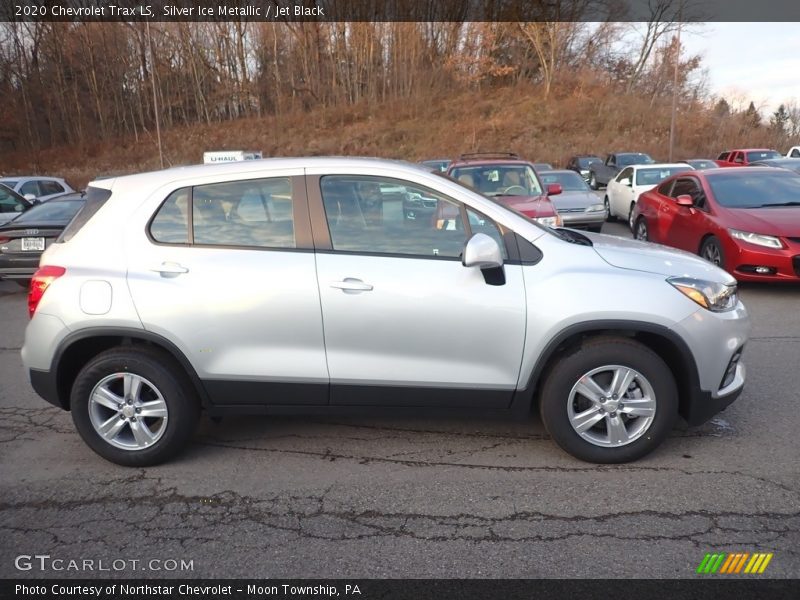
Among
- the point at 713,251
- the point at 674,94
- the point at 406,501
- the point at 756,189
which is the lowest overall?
the point at 406,501

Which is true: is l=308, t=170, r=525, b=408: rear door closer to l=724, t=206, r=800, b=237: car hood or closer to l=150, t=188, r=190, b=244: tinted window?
l=150, t=188, r=190, b=244: tinted window

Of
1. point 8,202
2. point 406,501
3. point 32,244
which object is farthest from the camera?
point 8,202

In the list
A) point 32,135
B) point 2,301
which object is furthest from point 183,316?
point 32,135

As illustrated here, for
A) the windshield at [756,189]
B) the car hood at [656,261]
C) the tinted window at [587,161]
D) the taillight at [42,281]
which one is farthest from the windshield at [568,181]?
the tinted window at [587,161]

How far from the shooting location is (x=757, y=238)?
7.61 m

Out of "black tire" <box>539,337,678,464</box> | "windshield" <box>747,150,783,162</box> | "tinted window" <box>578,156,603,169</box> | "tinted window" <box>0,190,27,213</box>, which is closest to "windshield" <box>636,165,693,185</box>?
"windshield" <box>747,150,783,162</box>

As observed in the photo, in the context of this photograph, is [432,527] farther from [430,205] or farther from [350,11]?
[350,11]

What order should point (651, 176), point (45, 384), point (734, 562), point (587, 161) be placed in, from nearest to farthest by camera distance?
point (734, 562)
point (45, 384)
point (651, 176)
point (587, 161)

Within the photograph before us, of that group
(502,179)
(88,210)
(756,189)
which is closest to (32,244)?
(88,210)

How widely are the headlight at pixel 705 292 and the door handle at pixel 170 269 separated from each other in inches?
112

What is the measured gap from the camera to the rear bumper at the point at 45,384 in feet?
12.7

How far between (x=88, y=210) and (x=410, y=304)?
2.17 metres

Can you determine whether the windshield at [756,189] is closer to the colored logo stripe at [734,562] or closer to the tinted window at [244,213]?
the colored logo stripe at [734,562]

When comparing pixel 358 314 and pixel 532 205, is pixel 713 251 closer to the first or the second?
pixel 532 205
